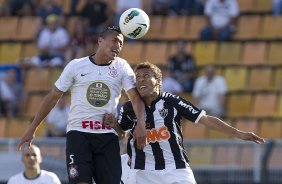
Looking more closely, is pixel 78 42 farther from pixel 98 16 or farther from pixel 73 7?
pixel 73 7

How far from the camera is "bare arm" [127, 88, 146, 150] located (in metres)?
10.9

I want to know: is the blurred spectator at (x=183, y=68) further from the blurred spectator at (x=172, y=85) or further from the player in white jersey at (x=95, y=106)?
the player in white jersey at (x=95, y=106)

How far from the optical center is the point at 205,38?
20.5m

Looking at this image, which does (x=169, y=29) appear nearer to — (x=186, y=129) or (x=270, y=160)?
(x=186, y=129)

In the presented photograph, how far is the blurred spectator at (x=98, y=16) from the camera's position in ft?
69.7

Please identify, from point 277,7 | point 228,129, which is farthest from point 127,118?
point 277,7

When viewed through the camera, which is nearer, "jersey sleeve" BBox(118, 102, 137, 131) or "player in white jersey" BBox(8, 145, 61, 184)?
"jersey sleeve" BBox(118, 102, 137, 131)

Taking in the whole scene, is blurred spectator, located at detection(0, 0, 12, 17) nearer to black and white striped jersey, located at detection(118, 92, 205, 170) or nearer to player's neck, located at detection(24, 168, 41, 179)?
player's neck, located at detection(24, 168, 41, 179)

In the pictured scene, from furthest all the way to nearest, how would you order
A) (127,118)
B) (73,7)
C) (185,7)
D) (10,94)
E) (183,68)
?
(73,7) < (185,7) < (10,94) < (183,68) < (127,118)

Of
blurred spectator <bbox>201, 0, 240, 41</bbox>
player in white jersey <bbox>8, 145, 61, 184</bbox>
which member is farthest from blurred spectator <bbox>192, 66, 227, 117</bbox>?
player in white jersey <bbox>8, 145, 61, 184</bbox>

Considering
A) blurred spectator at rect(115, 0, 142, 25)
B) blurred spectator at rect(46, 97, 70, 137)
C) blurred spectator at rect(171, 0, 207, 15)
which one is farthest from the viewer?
Answer: blurred spectator at rect(171, 0, 207, 15)

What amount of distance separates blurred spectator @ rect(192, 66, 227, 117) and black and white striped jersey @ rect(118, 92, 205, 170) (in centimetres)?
745

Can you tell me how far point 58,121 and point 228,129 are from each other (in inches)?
325

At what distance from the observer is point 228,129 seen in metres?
11.1
